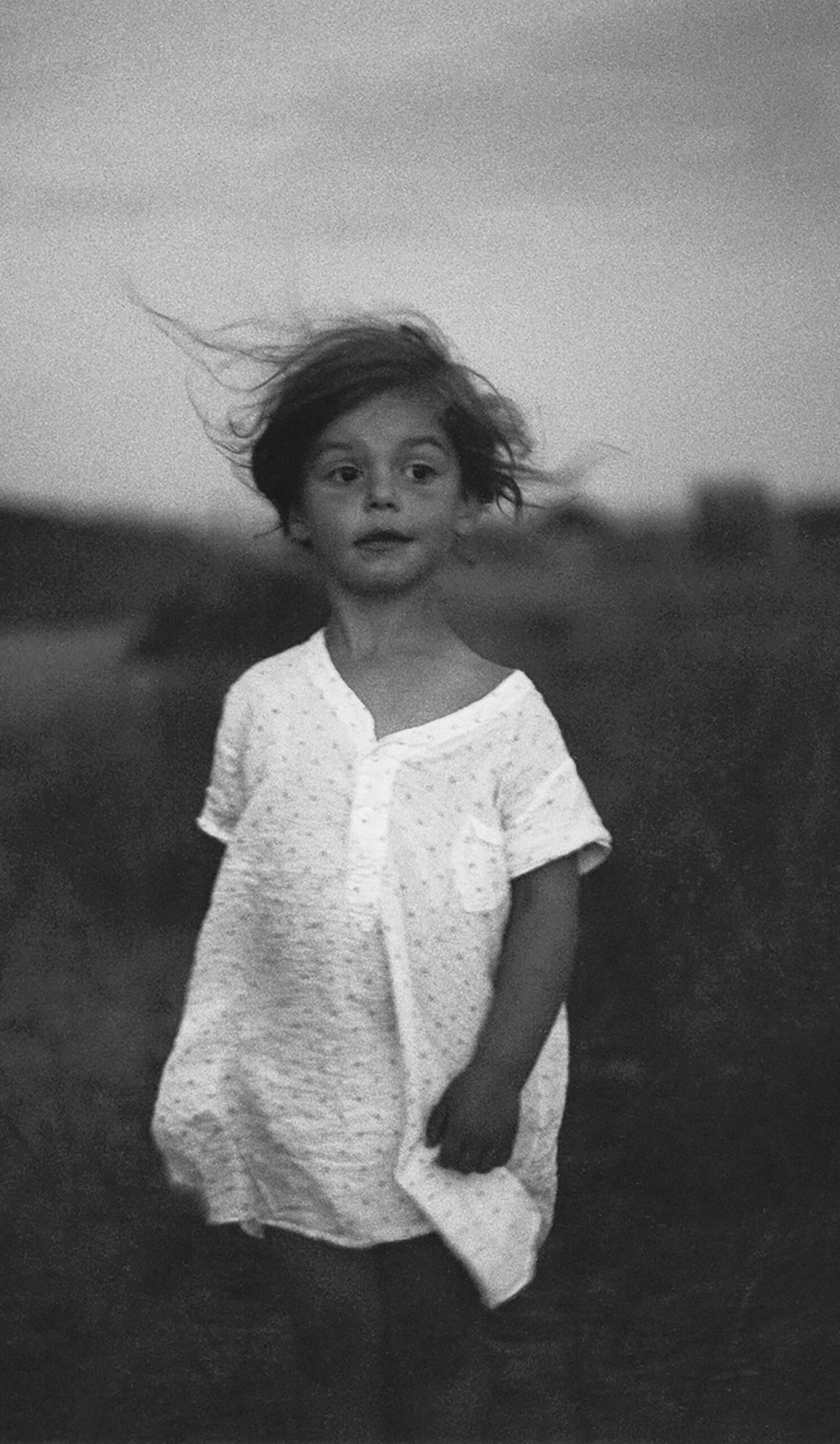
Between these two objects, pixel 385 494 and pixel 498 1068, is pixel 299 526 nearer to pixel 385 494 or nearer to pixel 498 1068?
pixel 385 494

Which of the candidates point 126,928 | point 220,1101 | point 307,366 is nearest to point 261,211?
point 307,366

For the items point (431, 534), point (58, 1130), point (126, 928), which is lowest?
point (58, 1130)

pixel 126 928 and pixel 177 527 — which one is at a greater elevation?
pixel 177 527

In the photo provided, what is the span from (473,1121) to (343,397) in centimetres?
54

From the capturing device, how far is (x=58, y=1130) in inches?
65.6

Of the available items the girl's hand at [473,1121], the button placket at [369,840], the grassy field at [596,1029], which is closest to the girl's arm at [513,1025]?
the girl's hand at [473,1121]

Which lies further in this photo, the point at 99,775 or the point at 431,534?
the point at 99,775

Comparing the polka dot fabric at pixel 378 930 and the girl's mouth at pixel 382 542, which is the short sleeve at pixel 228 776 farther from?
the girl's mouth at pixel 382 542

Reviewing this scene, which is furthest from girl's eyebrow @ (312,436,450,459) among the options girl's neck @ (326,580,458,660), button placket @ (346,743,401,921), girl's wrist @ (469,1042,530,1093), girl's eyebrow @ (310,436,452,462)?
girl's wrist @ (469,1042,530,1093)

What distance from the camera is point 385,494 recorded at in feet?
4.83

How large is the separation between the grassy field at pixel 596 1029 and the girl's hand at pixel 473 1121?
10.3 inches

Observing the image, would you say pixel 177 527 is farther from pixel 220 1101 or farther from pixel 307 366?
pixel 220 1101

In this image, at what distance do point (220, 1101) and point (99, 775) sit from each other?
299 mm

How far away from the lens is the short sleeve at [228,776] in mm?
1538
